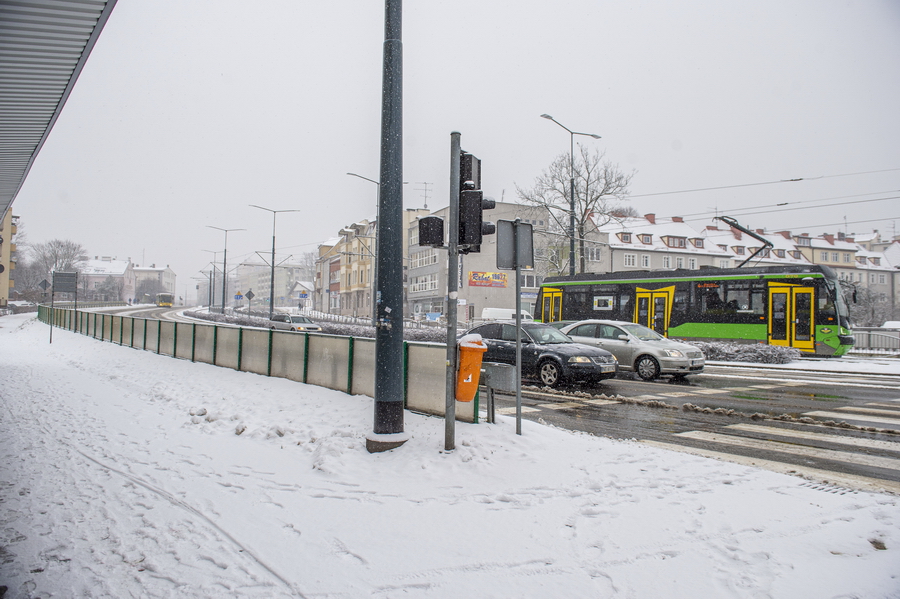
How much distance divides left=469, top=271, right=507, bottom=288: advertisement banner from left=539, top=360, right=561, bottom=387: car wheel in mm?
42003

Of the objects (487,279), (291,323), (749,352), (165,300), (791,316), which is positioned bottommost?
(749,352)

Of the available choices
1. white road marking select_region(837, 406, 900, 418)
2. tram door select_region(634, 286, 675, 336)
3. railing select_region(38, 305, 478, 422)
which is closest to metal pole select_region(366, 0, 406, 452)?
railing select_region(38, 305, 478, 422)

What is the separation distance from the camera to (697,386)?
13.2 m

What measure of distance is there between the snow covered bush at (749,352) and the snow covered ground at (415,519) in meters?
15.1

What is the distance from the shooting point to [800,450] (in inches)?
259

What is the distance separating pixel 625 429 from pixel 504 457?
280 centimetres

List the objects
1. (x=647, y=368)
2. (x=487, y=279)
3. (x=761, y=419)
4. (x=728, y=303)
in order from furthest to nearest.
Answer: (x=487, y=279) → (x=728, y=303) → (x=647, y=368) → (x=761, y=419)

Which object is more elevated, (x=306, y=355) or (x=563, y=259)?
(x=563, y=259)

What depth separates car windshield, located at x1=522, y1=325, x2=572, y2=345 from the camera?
13.1m

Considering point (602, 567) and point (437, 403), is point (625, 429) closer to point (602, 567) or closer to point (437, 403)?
point (437, 403)

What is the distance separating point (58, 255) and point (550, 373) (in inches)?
4251

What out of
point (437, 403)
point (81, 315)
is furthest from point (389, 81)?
point (81, 315)

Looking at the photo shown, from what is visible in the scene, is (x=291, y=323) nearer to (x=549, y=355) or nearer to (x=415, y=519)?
(x=549, y=355)

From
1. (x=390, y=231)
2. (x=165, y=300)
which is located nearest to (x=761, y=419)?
(x=390, y=231)
